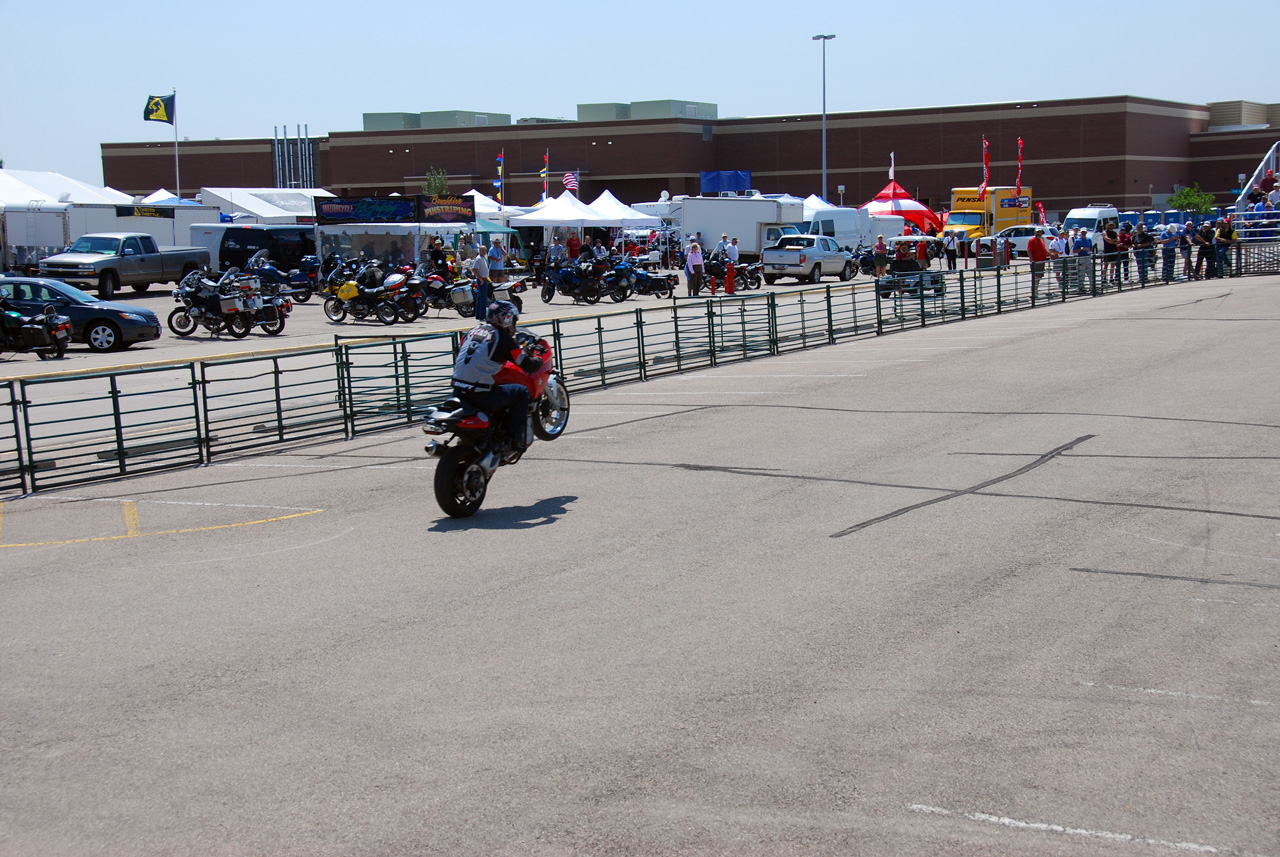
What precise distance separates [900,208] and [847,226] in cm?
1164

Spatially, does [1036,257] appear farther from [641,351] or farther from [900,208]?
[900,208]

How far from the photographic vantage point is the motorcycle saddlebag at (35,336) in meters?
22.2

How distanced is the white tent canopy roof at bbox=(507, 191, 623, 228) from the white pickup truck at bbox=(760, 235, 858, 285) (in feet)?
29.9

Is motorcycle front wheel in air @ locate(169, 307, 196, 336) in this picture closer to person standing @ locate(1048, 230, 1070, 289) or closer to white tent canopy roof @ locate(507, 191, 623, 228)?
person standing @ locate(1048, 230, 1070, 289)

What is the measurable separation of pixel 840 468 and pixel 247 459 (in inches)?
248

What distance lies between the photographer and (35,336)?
2227 cm

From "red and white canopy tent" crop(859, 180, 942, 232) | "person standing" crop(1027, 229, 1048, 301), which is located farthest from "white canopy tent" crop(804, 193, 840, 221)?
"person standing" crop(1027, 229, 1048, 301)

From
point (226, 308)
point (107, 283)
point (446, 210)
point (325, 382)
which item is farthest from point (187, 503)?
point (107, 283)

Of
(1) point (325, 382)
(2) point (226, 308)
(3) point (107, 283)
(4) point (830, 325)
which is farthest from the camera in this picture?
(3) point (107, 283)

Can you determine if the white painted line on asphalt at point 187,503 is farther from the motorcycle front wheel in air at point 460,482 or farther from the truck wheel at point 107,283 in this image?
the truck wheel at point 107,283

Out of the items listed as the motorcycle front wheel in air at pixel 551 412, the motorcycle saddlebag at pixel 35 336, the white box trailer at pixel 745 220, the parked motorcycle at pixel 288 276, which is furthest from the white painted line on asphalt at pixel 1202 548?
the white box trailer at pixel 745 220

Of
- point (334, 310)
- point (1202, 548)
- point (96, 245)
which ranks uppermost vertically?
point (96, 245)

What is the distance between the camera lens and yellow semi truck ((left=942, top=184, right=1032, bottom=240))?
59.5 metres

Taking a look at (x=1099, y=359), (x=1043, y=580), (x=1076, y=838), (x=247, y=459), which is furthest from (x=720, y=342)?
(x=1076, y=838)
